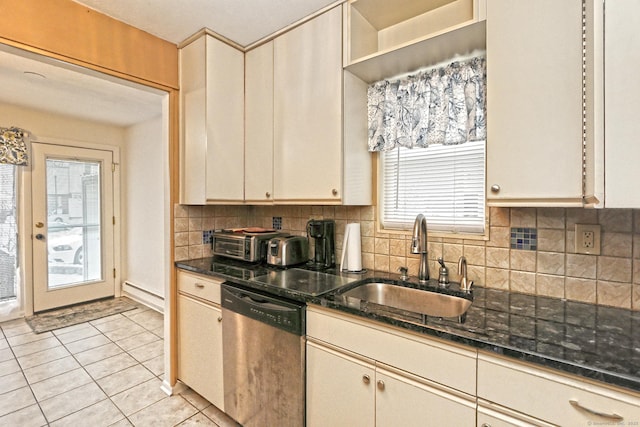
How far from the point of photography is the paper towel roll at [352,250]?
71.6 inches

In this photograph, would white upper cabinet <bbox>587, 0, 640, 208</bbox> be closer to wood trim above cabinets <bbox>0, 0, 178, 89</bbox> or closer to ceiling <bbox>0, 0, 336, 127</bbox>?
ceiling <bbox>0, 0, 336, 127</bbox>

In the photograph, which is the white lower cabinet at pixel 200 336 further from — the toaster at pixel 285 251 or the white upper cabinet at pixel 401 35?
the white upper cabinet at pixel 401 35

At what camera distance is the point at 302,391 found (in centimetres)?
140

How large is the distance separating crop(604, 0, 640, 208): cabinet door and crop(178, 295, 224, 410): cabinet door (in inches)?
72.9

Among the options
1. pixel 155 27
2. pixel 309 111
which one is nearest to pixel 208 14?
pixel 155 27

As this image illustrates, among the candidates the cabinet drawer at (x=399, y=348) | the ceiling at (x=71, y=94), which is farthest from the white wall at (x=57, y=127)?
the cabinet drawer at (x=399, y=348)

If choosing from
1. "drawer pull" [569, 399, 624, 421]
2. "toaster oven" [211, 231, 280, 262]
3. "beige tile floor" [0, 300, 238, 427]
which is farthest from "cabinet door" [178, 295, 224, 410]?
"drawer pull" [569, 399, 624, 421]

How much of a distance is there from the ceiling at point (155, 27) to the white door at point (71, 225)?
940mm

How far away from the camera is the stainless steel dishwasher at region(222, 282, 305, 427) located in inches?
55.6

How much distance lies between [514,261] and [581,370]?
726 mm

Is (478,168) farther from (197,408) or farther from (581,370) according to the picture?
(197,408)

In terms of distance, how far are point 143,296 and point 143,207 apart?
1.13 metres

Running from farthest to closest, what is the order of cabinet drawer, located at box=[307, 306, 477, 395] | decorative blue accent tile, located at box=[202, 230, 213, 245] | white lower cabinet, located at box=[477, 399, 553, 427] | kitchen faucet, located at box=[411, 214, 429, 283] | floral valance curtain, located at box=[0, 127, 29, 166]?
floral valance curtain, located at box=[0, 127, 29, 166], decorative blue accent tile, located at box=[202, 230, 213, 245], kitchen faucet, located at box=[411, 214, 429, 283], cabinet drawer, located at box=[307, 306, 477, 395], white lower cabinet, located at box=[477, 399, 553, 427]

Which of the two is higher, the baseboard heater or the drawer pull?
the drawer pull
